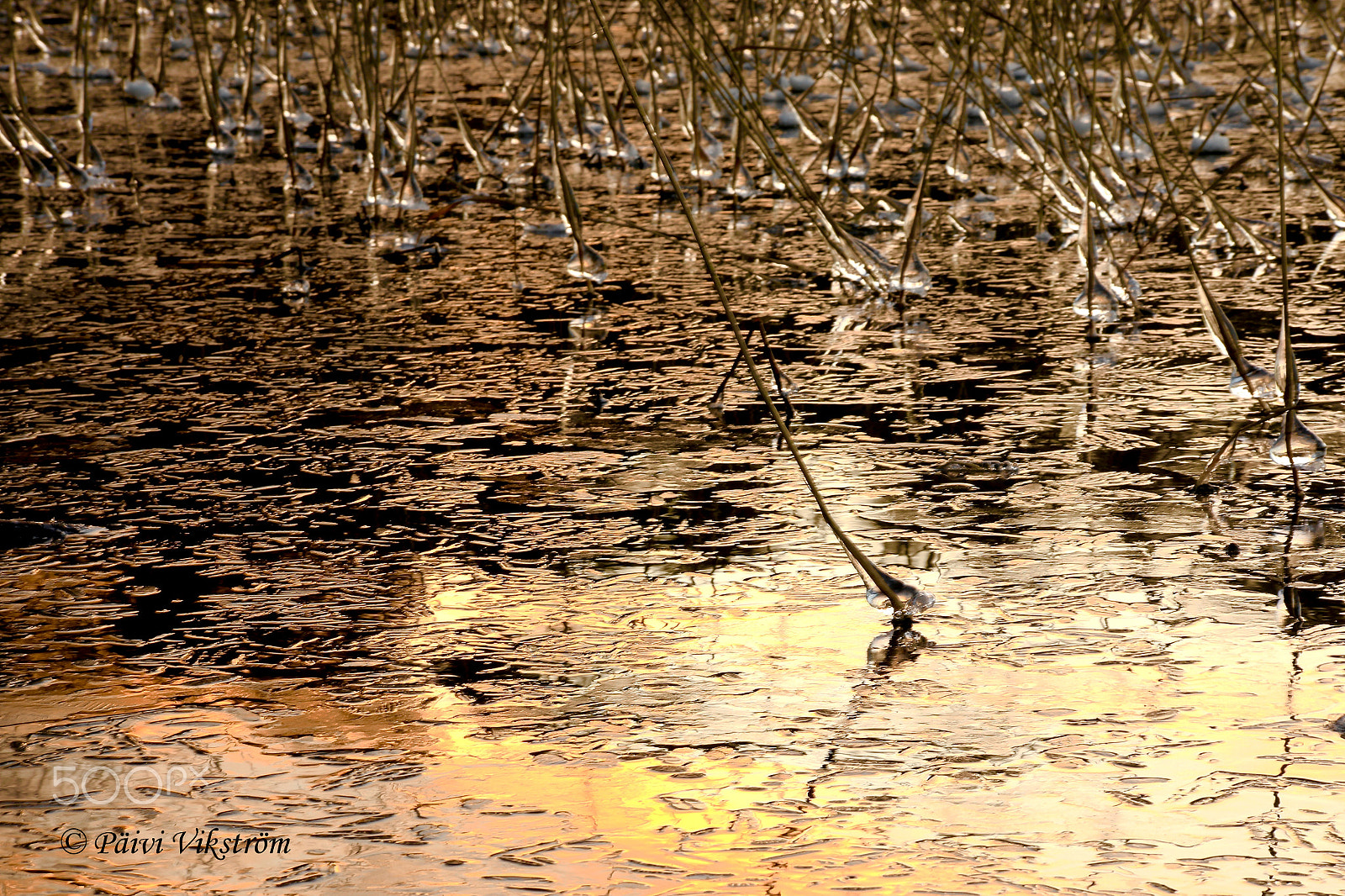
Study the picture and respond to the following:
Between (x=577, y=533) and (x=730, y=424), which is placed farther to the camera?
(x=730, y=424)

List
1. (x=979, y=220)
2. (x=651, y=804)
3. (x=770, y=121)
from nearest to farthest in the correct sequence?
(x=651, y=804) → (x=979, y=220) → (x=770, y=121)

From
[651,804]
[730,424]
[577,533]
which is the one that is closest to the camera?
[651,804]

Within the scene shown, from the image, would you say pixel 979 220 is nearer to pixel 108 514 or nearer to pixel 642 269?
pixel 642 269

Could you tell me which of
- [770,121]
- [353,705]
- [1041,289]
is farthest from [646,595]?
[770,121]

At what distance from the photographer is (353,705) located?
65.8 inches

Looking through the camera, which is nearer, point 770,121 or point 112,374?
point 112,374

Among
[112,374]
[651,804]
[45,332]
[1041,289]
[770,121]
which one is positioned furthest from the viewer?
[770,121]

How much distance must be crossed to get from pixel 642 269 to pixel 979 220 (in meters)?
0.91

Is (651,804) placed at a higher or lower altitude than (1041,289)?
lower

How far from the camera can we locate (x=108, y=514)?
2217mm

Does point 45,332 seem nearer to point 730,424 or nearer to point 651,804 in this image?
point 730,424

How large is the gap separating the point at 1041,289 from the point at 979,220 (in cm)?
71

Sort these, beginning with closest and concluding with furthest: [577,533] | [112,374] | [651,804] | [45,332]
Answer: [651,804] < [577,533] < [112,374] < [45,332]

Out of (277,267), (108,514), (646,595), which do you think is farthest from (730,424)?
(277,267)
